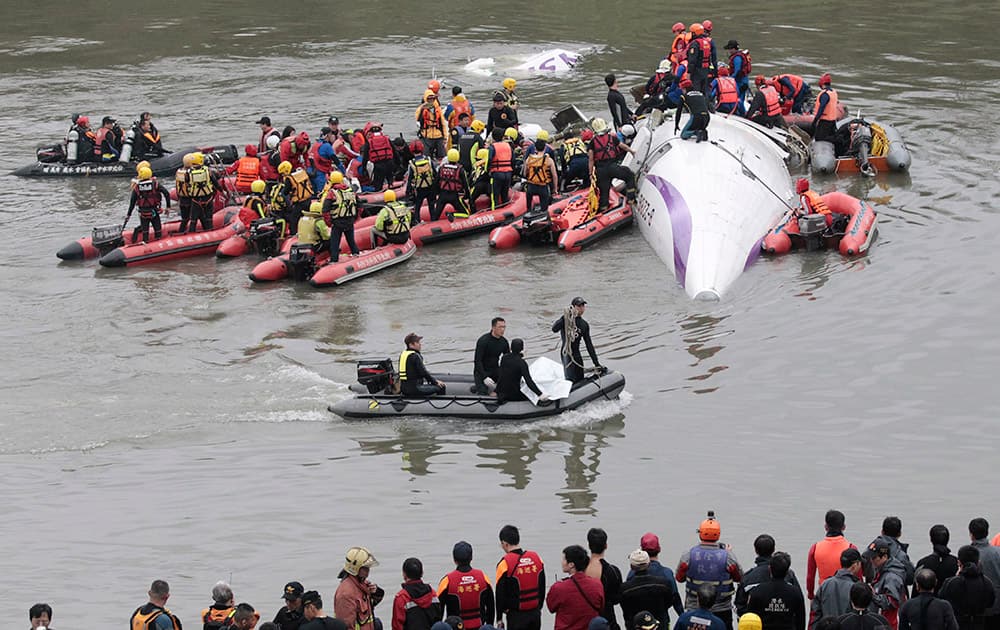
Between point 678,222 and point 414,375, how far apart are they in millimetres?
6255

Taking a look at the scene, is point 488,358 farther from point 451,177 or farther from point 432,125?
point 432,125

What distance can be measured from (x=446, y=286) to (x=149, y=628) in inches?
455

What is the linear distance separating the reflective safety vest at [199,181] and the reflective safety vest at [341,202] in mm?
2602

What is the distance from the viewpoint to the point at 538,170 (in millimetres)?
21781

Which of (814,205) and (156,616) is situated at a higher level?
(814,205)

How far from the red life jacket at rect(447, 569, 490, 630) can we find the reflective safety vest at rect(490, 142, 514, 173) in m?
13.5

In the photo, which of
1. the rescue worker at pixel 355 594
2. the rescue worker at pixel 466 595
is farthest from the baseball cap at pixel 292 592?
the rescue worker at pixel 466 595

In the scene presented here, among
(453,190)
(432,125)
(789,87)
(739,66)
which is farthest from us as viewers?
(789,87)

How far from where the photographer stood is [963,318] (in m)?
17.4

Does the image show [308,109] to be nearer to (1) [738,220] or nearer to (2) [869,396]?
(1) [738,220]

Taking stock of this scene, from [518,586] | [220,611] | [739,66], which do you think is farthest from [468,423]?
[739,66]

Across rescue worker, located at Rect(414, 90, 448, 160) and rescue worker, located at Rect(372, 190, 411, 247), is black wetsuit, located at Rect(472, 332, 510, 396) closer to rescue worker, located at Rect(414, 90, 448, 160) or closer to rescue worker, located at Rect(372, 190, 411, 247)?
rescue worker, located at Rect(372, 190, 411, 247)

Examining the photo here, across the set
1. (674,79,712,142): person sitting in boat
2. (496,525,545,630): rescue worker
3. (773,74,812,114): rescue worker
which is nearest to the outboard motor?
(674,79,712,142): person sitting in boat

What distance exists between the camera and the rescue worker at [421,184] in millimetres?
22078
